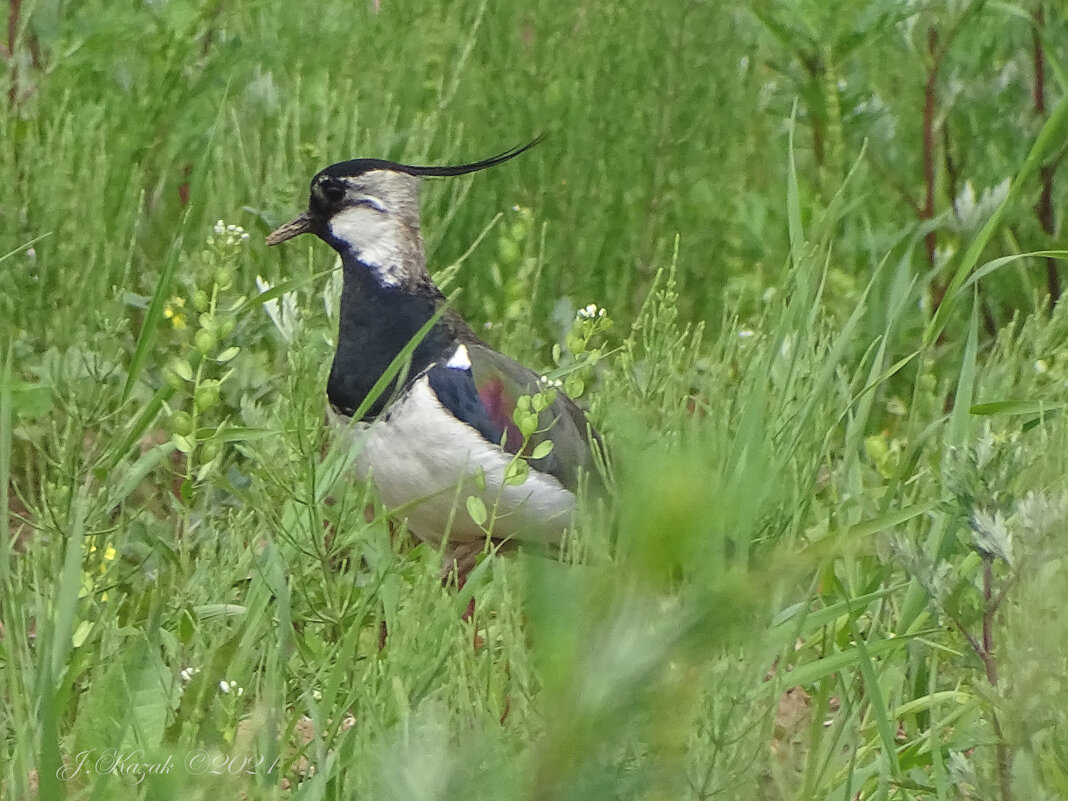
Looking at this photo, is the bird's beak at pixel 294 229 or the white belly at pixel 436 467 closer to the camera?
the white belly at pixel 436 467

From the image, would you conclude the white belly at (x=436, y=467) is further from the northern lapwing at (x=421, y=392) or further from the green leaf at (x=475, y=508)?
the green leaf at (x=475, y=508)

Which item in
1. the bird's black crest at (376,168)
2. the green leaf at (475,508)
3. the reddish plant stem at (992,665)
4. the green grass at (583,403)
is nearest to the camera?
the green grass at (583,403)

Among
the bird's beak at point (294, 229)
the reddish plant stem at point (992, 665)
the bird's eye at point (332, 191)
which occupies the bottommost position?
the bird's beak at point (294, 229)

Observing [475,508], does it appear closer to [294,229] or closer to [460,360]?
[460,360]

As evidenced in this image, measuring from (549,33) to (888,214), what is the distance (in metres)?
1.02

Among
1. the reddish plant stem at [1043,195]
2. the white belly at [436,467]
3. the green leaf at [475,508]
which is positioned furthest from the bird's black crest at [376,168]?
the reddish plant stem at [1043,195]

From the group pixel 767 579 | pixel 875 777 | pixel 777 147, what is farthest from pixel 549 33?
pixel 767 579

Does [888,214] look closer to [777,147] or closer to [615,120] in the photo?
[777,147]

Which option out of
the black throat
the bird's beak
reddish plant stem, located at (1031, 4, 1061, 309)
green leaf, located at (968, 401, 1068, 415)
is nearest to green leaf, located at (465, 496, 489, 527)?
the black throat

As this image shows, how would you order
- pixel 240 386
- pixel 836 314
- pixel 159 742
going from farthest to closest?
1. pixel 836 314
2. pixel 240 386
3. pixel 159 742

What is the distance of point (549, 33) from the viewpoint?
394 centimetres

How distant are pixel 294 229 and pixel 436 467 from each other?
28.3 inches

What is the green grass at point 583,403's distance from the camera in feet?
2.63

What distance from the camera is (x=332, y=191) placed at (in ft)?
9.87
